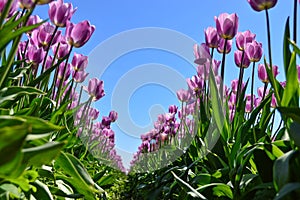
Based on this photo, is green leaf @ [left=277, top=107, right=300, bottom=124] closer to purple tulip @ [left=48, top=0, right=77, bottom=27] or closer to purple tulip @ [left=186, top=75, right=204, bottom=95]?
purple tulip @ [left=48, top=0, right=77, bottom=27]

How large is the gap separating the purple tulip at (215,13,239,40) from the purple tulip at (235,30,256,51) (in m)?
0.28

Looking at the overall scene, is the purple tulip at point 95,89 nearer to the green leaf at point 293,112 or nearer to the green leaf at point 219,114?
Answer: the green leaf at point 219,114

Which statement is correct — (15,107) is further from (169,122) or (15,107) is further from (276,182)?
(169,122)

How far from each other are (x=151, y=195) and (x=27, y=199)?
0.56m

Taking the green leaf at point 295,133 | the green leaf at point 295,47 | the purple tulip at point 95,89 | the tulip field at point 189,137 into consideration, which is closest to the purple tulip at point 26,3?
the tulip field at point 189,137

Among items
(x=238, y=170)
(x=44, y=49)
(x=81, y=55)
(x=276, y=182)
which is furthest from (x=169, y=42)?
(x=276, y=182)

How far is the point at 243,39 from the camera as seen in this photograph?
292 cm

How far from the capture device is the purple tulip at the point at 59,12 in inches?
99.6

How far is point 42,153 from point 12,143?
195 mm

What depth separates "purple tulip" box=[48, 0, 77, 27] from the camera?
2.53m

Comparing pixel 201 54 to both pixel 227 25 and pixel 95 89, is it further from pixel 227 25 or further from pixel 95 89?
pixel 95 89

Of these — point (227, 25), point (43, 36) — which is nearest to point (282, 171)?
point (227, 25)

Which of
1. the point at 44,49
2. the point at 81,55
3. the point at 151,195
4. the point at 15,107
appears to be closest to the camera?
the point at 151,195

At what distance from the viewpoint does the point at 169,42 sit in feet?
16.2
